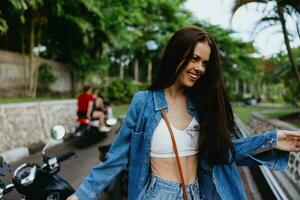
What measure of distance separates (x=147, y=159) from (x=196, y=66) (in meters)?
0.54

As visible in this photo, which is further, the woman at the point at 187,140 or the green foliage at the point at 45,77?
the green foliage at the point at 45,77

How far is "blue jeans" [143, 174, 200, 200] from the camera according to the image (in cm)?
209

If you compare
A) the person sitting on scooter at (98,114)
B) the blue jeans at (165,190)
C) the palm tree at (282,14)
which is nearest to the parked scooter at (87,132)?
the person sitting on scooter at (98,114)

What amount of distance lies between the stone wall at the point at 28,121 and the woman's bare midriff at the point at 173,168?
739 centimetres

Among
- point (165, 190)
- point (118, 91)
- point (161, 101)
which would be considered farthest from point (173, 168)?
point (118, 91)

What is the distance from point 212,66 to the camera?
226 cm

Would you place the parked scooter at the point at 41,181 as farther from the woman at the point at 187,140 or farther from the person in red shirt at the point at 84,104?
the person in red shirt at the point at 84,104

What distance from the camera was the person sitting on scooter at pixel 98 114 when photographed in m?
11.5

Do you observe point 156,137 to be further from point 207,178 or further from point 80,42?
point 80,42

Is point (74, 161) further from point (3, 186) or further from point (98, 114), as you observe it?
point (3, 186)

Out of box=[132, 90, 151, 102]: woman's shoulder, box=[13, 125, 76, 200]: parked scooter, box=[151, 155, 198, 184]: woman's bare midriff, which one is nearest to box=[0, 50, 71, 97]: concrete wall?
box=[13, 125, 76, 200]: parked scooter

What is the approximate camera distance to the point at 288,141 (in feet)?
7.43

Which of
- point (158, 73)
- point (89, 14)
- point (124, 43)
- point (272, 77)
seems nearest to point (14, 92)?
point (89, 14)

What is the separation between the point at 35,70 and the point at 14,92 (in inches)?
70.2
